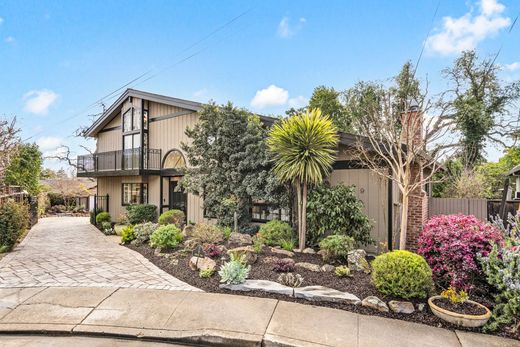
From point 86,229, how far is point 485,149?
22.9 meters

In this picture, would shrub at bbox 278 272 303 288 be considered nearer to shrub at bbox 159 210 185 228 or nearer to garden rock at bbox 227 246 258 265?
garden rock at bbox 227 246 258 265

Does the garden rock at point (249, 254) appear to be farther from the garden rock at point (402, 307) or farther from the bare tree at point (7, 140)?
the bare tree at point (7, 140)

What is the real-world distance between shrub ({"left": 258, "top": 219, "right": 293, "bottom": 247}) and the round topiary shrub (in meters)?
3.27

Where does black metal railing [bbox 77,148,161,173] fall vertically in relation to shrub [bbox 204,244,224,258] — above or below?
above

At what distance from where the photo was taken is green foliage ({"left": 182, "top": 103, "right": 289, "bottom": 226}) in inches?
328

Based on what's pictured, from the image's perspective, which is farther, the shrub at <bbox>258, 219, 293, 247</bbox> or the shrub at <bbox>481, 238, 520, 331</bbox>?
the shrub at <bbox>258, 219, 293, 247</bbox>

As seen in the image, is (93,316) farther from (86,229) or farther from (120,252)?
(86,229)

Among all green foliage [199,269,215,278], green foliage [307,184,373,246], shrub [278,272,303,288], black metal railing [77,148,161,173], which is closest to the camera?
shrub [278,272,303,288]

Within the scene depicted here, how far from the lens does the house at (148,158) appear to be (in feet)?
36.5

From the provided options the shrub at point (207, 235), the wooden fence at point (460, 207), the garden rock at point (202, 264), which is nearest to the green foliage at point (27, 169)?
the shrub at point (207, 235)

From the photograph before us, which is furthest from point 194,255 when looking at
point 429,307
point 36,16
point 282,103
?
point 282,103

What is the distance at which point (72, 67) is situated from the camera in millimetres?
13602

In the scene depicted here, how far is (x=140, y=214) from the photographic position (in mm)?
11742

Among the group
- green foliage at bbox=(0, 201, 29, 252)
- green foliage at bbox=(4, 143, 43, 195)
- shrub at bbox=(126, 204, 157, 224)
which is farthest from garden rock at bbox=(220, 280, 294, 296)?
green foliage at bbox=(4, 143, 43, 195)
